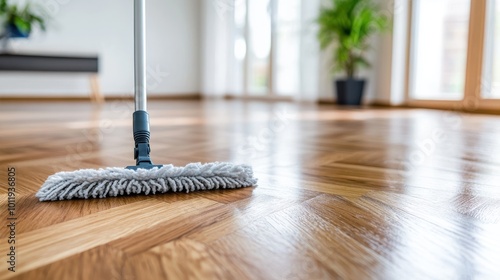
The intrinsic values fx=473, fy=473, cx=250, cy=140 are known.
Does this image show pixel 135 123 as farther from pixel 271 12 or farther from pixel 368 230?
pixel 271 12

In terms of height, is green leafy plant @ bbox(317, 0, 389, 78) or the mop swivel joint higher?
green leafy plant @ bbox(317, 0, 389, 78)

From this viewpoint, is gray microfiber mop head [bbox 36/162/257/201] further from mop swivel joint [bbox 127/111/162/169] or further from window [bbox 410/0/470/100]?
window [bbox 410/0/470/100]

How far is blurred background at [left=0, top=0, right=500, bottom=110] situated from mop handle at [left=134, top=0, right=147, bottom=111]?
2387mm

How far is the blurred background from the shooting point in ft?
8.92

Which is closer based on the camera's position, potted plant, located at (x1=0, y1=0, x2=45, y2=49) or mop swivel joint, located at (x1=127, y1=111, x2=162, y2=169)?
mop swivel joint, located at (x1=127, y1=111, x2=162, y2=169)

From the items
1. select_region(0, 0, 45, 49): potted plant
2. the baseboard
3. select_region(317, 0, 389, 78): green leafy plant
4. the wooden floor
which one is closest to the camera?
the wooden floor

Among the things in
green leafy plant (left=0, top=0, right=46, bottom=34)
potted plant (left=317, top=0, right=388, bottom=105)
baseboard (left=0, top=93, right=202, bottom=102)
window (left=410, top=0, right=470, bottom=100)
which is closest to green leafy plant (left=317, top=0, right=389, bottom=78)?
potted plant (left=317, top=0, right=388, bottom=105)

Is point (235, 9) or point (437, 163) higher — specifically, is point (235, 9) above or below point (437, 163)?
above

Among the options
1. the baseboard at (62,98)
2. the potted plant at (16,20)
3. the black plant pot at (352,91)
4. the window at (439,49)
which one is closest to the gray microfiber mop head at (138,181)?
the window at (439,49)

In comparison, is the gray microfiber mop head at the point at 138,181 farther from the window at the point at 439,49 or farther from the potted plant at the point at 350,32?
the potted plant at the point at 350,32

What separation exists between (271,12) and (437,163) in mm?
3403

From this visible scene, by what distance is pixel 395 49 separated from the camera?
3.03m

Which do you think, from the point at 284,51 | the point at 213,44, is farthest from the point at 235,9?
the point at 284,51

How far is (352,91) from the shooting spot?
311 cm
